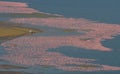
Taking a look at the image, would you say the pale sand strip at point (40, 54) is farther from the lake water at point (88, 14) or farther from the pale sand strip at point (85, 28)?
the pale sand strip at point (85, 28)

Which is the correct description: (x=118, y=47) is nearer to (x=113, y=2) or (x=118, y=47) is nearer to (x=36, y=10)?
(x=36, y=10)

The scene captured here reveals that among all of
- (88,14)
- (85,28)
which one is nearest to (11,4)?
(88,14)

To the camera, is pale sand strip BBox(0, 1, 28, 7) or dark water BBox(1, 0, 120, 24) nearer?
dark water BBox(1, 0, 120, 24)

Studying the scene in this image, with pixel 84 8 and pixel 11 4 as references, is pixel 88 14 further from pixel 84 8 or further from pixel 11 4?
pixel 11 4

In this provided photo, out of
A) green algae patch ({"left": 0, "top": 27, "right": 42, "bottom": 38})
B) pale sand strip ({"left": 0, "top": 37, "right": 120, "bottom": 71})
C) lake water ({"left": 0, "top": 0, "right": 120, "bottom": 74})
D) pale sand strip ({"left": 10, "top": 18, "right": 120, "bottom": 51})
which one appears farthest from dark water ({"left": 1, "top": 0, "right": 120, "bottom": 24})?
pale sand strip ({"left": 0, "top": 37, "right": 120, "bottom": 71})

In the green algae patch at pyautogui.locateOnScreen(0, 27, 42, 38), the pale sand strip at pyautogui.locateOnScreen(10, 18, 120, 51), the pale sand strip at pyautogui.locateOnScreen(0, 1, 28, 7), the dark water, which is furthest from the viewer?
the pale sand strip at pyautogui.locateOnScreen(0, 1, 28, 7)

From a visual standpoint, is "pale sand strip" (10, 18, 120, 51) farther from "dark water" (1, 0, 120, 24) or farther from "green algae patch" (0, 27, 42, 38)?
"green algae patch" (0, 27, 42, 38)

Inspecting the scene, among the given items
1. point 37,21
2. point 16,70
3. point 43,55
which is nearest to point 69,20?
point 37,21
